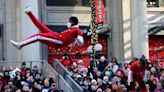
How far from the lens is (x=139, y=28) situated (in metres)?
31.8

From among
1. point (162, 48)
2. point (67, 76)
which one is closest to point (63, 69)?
point (67, 76)

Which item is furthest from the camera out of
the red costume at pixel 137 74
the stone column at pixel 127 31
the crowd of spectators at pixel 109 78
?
the stone column at pixel 127 31

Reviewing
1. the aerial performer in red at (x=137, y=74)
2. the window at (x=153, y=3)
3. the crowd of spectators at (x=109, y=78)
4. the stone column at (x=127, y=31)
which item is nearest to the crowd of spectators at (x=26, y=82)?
the crowd of spectators at (x=109, y=78)

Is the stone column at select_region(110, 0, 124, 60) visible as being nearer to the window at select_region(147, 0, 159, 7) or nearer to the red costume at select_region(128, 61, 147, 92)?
the window at select_region(147, 0, 159, 7)

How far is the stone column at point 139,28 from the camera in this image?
31719mm

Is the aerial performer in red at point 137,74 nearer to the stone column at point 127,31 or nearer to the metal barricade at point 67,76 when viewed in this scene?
the metal barricade at point 67,76

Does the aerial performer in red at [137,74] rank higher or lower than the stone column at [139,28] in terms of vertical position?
lower

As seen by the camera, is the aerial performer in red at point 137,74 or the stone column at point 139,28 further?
the stone column at point 139,28

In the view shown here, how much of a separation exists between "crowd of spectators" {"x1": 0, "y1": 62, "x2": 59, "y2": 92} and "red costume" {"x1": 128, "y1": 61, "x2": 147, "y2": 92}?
2690mm

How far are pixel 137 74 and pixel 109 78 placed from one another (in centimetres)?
305

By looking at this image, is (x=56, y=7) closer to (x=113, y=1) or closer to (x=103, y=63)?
(x=113, y=1)

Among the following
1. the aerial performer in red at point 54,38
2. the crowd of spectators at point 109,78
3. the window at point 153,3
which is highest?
the window at point 153,3

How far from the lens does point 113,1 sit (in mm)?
34812

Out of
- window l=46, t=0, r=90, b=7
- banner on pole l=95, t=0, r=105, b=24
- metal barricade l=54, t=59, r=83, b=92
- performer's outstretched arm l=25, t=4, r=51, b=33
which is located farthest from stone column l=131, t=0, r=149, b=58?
performer's outstretched arm l=25, t=4, r=51, b=33
